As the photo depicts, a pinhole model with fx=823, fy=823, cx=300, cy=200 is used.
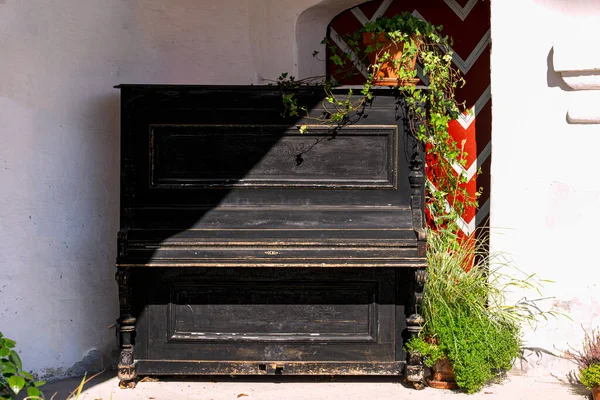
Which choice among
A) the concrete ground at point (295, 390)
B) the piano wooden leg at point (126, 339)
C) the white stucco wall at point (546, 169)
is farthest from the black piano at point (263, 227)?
the white stucco wall at point (546, 169)

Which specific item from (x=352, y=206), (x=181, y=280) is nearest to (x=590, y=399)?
(x=352, y=206)

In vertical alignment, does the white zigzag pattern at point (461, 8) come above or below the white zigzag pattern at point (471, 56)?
above

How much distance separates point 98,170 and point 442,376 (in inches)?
96.9

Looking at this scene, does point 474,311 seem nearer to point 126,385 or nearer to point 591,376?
point 591,376

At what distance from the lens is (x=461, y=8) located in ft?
18.1

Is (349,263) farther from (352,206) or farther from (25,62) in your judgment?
(25,62)

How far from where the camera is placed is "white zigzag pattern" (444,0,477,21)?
216 inches

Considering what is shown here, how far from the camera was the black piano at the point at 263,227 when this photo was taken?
186 inches

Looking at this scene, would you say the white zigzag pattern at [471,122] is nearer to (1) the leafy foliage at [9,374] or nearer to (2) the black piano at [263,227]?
(2) the black piano at [263,227]

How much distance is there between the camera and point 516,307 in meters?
4.97

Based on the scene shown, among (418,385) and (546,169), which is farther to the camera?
(546,169)

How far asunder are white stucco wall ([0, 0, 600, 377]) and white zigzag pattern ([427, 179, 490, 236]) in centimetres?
37

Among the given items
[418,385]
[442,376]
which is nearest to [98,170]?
[418,385]

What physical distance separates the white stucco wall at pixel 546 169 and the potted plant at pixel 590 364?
109 millimetres
